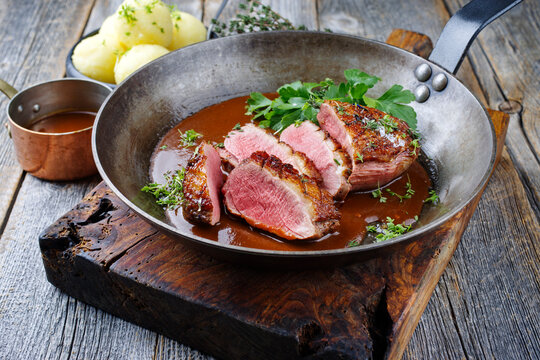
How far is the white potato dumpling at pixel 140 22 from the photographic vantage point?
9.73 feet

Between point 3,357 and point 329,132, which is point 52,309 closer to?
point 3,357

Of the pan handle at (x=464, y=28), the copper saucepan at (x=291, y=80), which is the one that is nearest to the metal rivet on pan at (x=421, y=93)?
the copper saucepan at (x=291, y=80)

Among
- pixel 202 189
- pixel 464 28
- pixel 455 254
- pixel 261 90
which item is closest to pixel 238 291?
pixel 202 189

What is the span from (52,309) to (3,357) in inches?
10.4

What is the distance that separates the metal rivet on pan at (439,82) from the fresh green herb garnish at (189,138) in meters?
A: 1.14

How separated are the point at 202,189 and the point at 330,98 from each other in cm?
88

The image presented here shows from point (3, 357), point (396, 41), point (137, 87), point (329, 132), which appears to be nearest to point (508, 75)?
point (396, 41)

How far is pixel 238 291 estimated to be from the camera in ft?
6.46

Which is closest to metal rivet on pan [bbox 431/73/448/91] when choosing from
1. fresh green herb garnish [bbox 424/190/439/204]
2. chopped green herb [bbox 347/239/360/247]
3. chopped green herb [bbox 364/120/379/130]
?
chopped green herb [bbox 364/120/379/130]

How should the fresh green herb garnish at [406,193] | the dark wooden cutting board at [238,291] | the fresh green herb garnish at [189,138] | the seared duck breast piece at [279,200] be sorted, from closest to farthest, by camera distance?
the dark wooden cutting board at [238,291] → the seared duck breast piece at [279,200] → the fresh green herb garnish at [406,193] → the fresh green herb garnish at [189,138]

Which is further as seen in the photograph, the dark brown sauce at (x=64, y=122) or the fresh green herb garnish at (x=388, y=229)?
the dark brown sauce at (x=64, y=122)

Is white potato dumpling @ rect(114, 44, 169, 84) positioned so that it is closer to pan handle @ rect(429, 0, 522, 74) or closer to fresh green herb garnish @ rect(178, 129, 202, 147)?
fresh green herb garnish @ rect(178, 129, 202, 147)

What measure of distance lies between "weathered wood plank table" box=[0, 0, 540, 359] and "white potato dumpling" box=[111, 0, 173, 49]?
0.79m

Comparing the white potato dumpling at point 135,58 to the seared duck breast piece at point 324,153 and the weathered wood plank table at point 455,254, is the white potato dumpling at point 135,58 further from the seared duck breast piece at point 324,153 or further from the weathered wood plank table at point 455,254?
the seared duck breast piece at point 324,153
